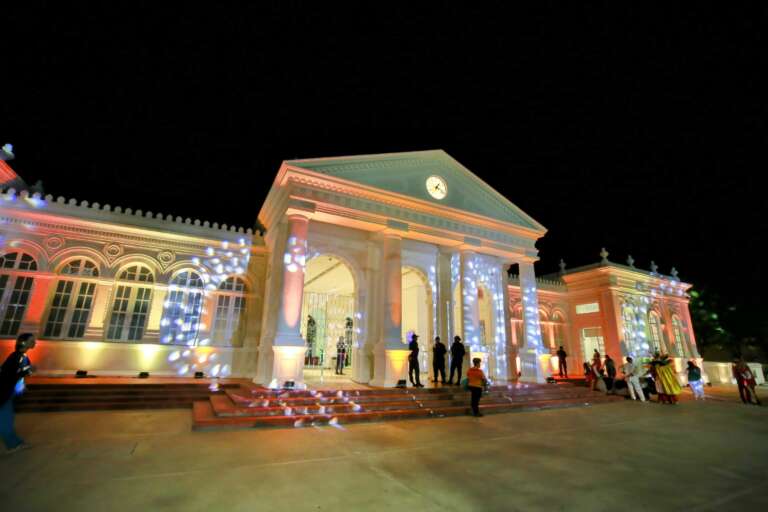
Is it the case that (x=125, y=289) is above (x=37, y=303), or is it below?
above

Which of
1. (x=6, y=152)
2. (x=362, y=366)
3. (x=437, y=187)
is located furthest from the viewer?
(x=437, y=187)

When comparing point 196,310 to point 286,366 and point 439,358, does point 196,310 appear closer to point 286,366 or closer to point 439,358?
point 286,366

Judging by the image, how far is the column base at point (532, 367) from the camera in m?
11.9

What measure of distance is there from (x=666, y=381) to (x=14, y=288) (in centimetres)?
1811

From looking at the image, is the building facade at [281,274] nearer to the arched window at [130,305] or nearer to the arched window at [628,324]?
the arched window at [130,305]

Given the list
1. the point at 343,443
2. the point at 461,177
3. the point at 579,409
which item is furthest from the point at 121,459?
the point at 461,177

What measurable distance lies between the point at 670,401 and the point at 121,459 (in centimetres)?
1282

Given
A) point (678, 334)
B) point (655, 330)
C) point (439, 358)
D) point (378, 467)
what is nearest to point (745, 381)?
point (655, 330)

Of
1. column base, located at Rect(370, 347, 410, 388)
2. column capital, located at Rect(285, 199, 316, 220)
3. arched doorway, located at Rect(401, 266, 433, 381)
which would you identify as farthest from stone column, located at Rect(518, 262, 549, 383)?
column capital, located at Rect(285, 199, 316, 220)

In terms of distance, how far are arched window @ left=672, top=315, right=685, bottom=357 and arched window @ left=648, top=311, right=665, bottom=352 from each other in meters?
1.27

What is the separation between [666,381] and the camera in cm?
1018

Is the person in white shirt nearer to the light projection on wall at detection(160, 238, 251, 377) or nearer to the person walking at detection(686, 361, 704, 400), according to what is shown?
the person walking at detection(686, 361, 704, 400)

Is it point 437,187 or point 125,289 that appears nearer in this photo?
point 125,289

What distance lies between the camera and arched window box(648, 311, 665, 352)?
1844 centimetres
